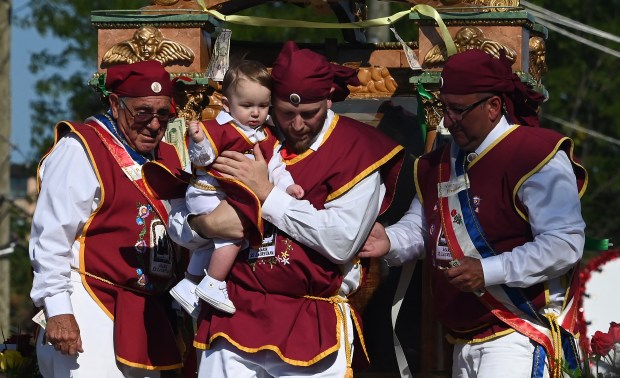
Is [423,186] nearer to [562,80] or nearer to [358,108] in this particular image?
[358,108]

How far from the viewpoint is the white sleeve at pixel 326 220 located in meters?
6.47

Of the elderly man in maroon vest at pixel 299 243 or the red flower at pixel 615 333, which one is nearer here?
the elderly man in maroon vest at pixel 299 243

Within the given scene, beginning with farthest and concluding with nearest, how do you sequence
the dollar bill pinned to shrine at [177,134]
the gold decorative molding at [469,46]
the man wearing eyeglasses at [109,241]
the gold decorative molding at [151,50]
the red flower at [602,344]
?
the gold decorative molding at [151,50] → the dollar bill pinned to shrine at [177,134] → the gold decorative molding at [469,46] → the red flower at [602,344] → the man wearing eyeglasses at [109,241]

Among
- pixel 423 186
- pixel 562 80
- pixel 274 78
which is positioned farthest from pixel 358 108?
pixel 562 80

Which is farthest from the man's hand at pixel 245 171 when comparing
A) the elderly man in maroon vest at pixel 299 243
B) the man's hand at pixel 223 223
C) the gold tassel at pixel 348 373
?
the gold tassel at pixel 348 373

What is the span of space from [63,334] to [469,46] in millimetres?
2422

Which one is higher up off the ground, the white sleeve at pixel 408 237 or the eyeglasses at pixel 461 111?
the eyeglasses at pixel 461 111

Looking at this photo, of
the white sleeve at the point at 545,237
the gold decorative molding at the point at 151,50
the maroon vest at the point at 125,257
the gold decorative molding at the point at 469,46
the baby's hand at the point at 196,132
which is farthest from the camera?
the gold decorative molding at the point at 151,50

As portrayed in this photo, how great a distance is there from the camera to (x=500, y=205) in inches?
266

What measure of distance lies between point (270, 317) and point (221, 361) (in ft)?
0.90

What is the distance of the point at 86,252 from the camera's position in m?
7.09

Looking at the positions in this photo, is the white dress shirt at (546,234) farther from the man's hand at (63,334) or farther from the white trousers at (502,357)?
the man's hand at (63,334)

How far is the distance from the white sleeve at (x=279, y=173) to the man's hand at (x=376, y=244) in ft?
1.51

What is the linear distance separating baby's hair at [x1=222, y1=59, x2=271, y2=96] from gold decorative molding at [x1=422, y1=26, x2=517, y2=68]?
1.40m
